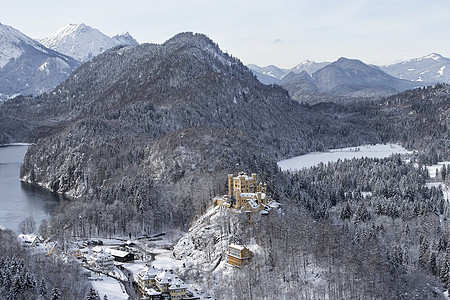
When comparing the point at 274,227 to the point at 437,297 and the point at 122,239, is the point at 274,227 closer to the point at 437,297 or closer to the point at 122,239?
the point at 437,297

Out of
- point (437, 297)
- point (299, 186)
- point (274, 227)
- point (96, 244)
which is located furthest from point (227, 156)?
point (437, 297)

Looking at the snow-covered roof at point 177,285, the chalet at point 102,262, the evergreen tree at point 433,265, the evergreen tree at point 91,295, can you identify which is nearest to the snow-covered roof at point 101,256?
the chalet at point 102,262

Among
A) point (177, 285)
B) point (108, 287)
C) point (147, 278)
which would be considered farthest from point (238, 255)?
point (108, 287)

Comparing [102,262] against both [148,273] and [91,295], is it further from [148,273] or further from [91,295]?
[91,295]

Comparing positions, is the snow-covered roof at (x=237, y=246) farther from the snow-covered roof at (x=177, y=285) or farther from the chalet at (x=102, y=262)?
the chalet at (x=102, y=262)

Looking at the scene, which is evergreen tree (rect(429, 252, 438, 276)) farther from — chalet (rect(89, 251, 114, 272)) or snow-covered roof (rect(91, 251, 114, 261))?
snow-covered roof (rect(91, 251, 114, 261))

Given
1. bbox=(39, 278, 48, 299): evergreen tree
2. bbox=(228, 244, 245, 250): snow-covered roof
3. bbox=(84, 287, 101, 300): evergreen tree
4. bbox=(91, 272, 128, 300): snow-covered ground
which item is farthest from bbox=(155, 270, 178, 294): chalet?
bbox=(39, 278, 48, 299): evergreen tree
